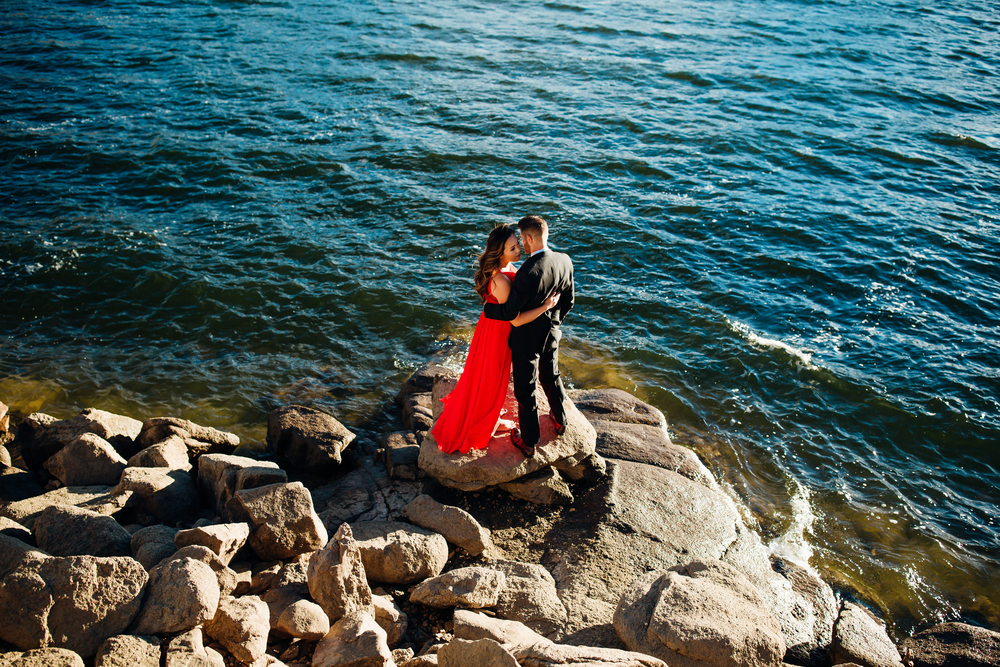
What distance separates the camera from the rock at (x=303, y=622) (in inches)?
196

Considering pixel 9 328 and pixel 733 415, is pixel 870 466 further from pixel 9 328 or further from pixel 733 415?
pixel 9 328

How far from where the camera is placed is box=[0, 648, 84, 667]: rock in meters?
A: 4.26

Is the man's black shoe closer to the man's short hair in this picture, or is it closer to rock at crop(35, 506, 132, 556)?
the man's short hair

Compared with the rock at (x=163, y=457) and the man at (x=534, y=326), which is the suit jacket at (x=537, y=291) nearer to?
the man at (x=534, y=326)

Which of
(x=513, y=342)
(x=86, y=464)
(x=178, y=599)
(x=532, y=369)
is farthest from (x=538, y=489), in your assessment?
(x=86, y=464)

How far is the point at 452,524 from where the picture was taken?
6336 mm

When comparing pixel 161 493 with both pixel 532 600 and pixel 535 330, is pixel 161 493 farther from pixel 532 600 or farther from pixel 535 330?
pixel 535 330

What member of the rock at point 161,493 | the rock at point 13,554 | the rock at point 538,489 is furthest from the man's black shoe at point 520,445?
the rock at point 13,554

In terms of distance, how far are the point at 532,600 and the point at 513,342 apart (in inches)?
92.6

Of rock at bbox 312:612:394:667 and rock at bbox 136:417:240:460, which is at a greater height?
rock at bbox 312:612:394:667

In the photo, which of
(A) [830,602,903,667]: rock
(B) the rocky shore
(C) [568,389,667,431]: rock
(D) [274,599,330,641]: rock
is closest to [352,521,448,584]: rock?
(B) the rocky shore

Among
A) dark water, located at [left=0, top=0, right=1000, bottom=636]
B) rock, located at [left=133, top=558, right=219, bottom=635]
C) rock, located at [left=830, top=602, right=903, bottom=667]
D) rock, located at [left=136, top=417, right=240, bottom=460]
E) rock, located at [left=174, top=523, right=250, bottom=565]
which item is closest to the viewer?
rock, located at [left=133, top=558, right=219, bottom=635]

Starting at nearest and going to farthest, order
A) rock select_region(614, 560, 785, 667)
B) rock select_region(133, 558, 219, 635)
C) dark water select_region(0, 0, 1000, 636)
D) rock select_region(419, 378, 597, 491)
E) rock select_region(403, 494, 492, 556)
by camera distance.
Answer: rock select_region(133, 558, 219, 635), rock select_region(614, 560, 785, 667), rock select_region(403, 494, 492, 556), rock select_region(419, 378, 597, 491), dark water select_region(0, 0, 1000, 636)

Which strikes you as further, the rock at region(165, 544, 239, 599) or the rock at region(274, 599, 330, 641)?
the rock at region(165, 544, 239, 599)
